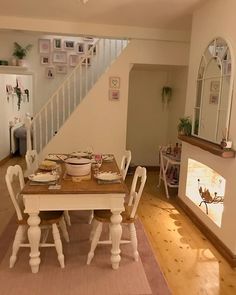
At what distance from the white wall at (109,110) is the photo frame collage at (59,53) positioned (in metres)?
1.33

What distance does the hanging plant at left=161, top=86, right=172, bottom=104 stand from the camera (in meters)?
5.66

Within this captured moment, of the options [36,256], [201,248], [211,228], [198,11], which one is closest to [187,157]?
[211,228]

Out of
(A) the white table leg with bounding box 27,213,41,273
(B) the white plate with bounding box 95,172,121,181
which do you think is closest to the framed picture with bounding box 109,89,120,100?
(B) the white plate with bounding box 95,172,121,181

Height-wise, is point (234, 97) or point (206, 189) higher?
point (234, 97)

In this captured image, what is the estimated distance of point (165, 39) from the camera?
15.3 feet

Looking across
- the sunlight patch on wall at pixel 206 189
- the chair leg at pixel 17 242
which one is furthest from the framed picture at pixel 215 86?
the chair leg at pixel 17 242

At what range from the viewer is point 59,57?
18.5 ft

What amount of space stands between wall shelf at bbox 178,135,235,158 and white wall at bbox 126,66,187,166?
1935 millimetres

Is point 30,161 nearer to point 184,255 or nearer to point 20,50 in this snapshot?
point 184,255

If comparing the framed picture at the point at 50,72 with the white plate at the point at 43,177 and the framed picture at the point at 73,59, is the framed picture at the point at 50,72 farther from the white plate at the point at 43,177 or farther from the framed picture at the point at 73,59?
the white plate at the point at 43,177

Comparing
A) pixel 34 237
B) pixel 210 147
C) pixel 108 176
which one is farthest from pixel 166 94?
pixel 34 237

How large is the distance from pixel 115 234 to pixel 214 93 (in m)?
1.91

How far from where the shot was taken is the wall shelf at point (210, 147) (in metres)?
2.66

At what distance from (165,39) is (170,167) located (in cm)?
215
